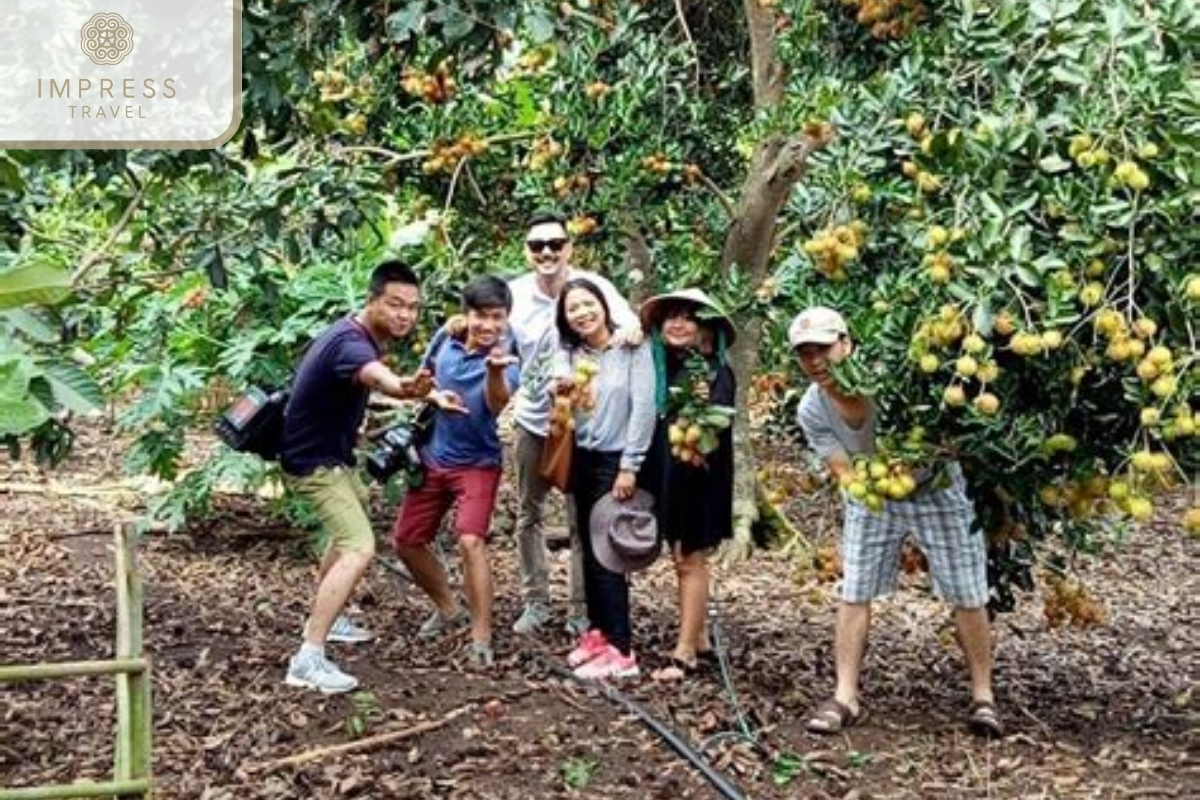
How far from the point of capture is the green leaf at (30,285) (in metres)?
2.74

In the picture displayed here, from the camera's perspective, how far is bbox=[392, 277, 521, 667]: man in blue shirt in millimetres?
5652

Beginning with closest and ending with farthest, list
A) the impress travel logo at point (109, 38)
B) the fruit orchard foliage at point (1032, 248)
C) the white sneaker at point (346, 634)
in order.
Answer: the fruit orchard foliage at point (1032, 248) < the impress travel logo at point (109, 38) < the white sneaker at point (346, 634)

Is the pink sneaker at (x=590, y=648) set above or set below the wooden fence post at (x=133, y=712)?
below

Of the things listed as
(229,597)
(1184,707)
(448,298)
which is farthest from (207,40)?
(1184,707)

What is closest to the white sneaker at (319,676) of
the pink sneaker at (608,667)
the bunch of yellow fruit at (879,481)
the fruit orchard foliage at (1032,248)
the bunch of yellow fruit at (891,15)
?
the pink sneaker at (608,667)

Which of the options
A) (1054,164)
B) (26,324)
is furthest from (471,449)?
(26,324)

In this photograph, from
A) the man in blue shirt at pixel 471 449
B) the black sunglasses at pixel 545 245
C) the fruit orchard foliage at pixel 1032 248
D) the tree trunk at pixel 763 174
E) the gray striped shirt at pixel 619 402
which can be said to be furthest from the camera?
the tree trunk at pixel 763 174

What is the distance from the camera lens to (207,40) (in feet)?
15.0

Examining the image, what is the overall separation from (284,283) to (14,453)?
6.96 ft

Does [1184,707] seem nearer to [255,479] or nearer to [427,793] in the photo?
[427,793]

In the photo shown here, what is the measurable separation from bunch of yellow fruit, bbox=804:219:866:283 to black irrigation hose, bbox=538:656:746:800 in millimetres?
1417

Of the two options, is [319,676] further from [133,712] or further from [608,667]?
[133,712]

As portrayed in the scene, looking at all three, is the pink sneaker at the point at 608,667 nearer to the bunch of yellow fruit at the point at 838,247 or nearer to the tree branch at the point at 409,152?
the bunch of yellow fruit at the point at 838,247

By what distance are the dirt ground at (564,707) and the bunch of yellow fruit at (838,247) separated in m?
1.40
